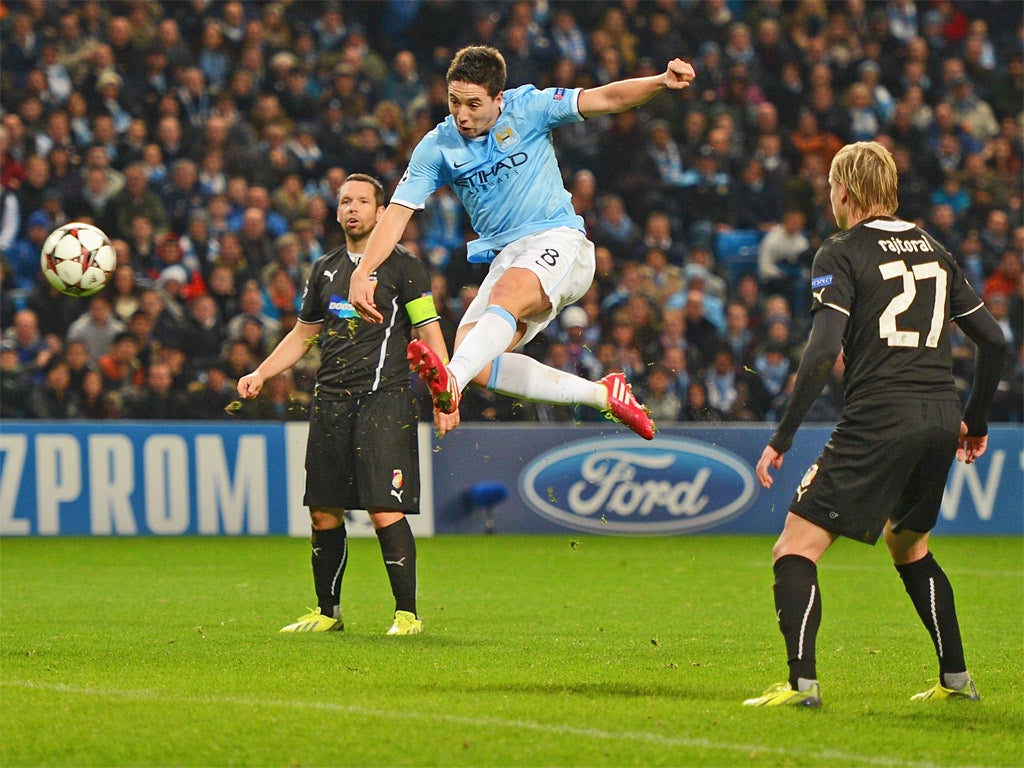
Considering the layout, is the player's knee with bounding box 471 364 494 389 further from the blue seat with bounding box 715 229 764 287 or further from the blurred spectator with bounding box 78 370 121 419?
the blue seat with bounding box 715 229 764 287

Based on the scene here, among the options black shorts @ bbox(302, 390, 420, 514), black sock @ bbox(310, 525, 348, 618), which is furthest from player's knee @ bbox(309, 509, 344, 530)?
black shorts @ bbox(302, 390, 420, 514)

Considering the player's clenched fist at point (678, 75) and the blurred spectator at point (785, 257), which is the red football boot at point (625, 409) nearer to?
the player's clenched fist at point (678, 75)

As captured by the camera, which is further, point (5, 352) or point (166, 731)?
point (5, 352)

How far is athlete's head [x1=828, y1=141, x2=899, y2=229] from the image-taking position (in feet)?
18.2

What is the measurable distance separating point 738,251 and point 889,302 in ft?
38.6

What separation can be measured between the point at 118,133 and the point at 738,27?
26.6 feet

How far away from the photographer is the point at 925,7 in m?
21.2

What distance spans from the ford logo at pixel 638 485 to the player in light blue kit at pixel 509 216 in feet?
22.5

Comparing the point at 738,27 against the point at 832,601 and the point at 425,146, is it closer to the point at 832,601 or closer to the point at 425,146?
the point at 832,601


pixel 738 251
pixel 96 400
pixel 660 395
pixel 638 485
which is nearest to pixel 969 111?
pixel 738 251

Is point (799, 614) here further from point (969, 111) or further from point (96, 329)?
point (969, 111)

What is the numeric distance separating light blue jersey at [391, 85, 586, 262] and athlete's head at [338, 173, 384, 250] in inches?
34.3

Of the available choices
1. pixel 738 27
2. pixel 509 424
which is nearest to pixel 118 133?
pixel 509 424

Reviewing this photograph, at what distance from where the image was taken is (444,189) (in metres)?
15.8
